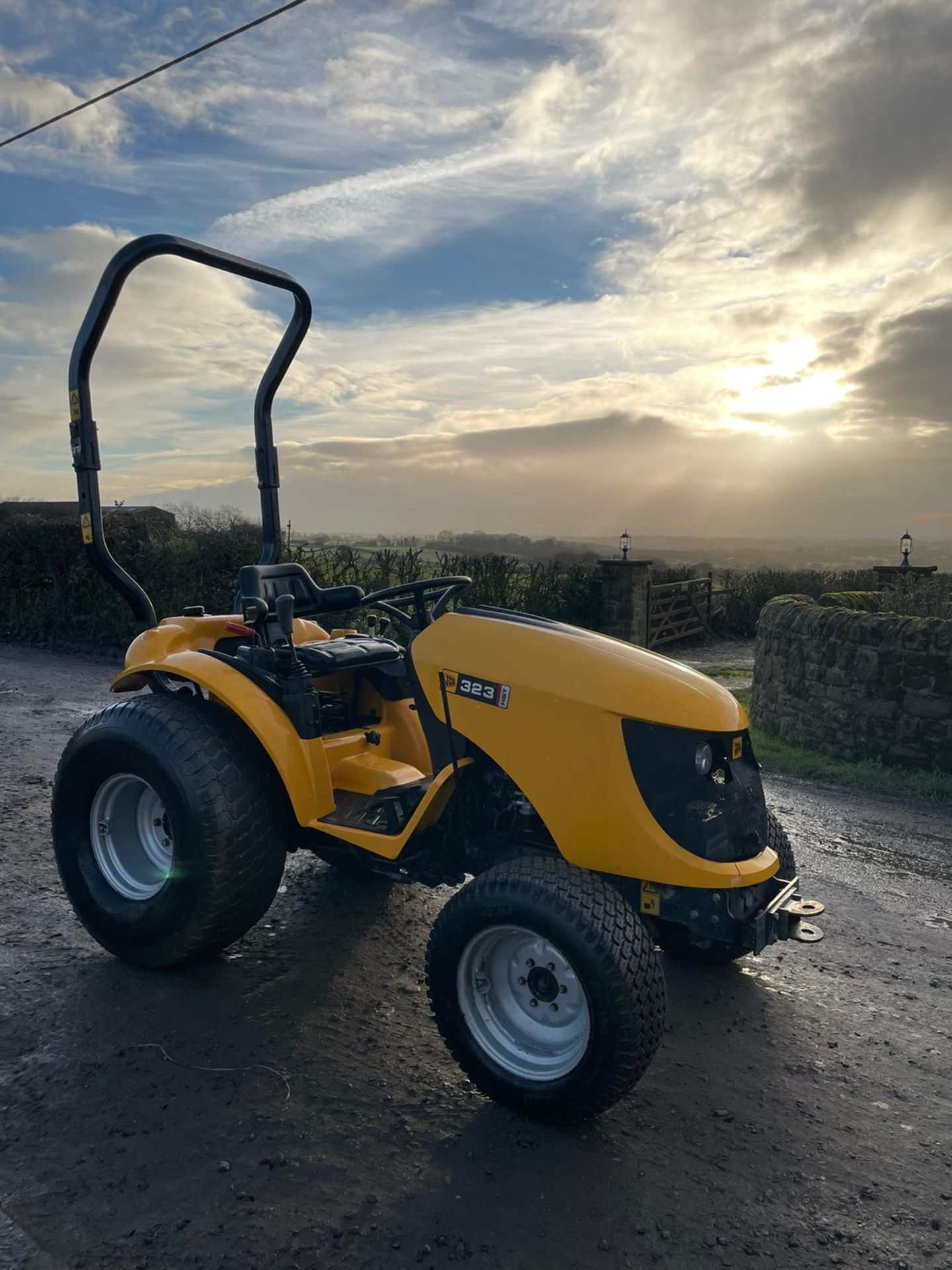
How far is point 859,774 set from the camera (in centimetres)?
804

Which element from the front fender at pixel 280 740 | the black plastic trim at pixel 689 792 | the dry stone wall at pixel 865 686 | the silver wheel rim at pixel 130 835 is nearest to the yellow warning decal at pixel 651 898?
the black plastic trim at pixel 689 792

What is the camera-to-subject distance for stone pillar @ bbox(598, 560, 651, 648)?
1510 centimetres

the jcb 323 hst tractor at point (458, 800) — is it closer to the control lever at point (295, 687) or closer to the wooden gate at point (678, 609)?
the control lever at point (295, 687)

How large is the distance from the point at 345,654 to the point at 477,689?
0.90m

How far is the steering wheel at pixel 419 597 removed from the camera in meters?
3.69

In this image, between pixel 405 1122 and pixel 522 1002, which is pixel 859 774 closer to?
pixel 522 1002

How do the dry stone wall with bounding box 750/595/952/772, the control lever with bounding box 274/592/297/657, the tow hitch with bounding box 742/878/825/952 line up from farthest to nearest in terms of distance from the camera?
the dry stone wall with bounding box 750/595/952/772 → the control lever with bounding box 274/592/297/657 → the tow hitch with bounding box 742/878/825/952

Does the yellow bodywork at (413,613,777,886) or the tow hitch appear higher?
the yellow bodywork at (413,613,777,886)

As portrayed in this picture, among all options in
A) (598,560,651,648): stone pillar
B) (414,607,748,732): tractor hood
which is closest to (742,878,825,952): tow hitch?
(414,607,748,732): tractor hood

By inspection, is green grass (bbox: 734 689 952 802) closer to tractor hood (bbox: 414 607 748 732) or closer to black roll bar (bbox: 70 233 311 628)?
tractor hood (bbox: 414 607 748 732)

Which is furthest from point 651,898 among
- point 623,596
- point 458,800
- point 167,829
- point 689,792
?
point 623,596

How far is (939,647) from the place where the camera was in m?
7.97

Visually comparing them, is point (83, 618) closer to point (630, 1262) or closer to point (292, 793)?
point (292, 793)

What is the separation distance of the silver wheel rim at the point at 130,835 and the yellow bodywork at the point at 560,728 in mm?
735
